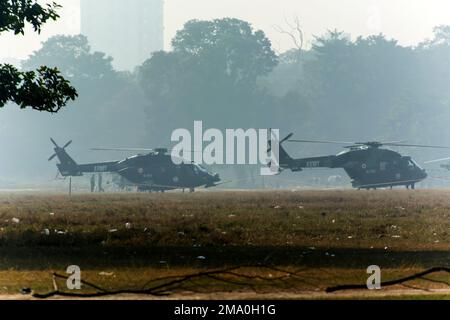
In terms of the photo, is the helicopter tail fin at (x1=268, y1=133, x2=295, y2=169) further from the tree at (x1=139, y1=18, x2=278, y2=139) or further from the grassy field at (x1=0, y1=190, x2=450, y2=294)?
the grassy field at (x1=0, y1=190, x2=450, y2=294)

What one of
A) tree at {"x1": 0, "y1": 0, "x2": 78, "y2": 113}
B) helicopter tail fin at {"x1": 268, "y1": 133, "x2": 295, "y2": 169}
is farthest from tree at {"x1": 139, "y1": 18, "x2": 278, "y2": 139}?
helicopter tail fin at {"x1": 268, "y1": 133, "x2": 295, "y2": 169}

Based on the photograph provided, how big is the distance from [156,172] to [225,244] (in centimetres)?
3421

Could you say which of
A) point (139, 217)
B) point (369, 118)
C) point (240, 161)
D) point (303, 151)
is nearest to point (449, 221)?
point (139, 217)

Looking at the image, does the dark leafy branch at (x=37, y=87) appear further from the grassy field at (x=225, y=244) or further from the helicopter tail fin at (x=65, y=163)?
the helicopter tail fin at (x=65, y=163)

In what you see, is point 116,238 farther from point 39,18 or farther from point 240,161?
point 240,161

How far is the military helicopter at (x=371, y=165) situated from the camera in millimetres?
51594

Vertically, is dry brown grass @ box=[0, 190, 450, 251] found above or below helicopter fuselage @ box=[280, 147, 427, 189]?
below

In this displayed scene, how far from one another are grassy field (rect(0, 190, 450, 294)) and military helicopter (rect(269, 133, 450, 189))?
17.1 m

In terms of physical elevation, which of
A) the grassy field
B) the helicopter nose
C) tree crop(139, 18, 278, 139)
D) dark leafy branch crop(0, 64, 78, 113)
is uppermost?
tree crop(139, 18, 278, 139)

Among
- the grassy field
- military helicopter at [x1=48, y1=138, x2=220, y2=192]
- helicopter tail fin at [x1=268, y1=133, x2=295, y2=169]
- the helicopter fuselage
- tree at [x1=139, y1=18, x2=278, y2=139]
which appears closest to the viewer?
the grassy field

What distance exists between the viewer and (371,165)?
2141 inches

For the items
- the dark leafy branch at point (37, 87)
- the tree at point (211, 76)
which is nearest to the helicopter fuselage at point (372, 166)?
the tree at point (211, 76)

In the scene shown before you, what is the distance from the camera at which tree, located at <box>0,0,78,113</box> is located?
71.5 ft

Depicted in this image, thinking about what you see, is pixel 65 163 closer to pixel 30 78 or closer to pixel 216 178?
pixel 216 178
